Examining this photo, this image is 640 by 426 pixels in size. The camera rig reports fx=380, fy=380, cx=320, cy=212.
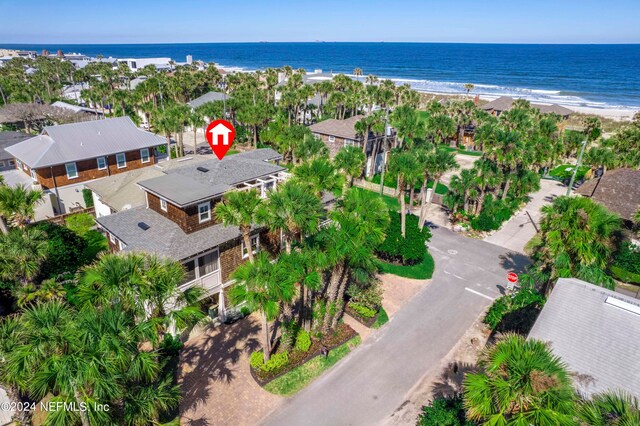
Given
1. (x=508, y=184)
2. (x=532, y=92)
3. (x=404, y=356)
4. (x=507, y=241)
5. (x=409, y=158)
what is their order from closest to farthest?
(x=404, y=356)
(x=409, y=158)
(x=507, y=241)
(x=508, y=184)
(x=532, y=92)

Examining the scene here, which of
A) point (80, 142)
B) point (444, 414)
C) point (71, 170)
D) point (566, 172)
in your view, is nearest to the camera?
point (444, 414)

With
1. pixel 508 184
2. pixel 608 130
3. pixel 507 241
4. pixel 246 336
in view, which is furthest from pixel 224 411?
pixel 608 130

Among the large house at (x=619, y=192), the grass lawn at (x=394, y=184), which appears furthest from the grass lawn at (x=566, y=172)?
the grass lawn at (x=394, y=184)

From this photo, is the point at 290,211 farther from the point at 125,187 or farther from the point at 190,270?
the point at 125,187

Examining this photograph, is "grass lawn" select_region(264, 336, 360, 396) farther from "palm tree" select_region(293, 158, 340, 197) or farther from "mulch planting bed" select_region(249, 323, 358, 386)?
"palm tree" select_region(293, 158, 340, 197)

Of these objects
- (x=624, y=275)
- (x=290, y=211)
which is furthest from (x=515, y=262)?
(x=290, y=211)

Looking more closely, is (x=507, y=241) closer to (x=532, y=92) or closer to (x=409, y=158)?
(x=409, y=158)

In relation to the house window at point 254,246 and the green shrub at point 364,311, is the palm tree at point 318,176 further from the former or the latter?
the green shrub at point 364,311
